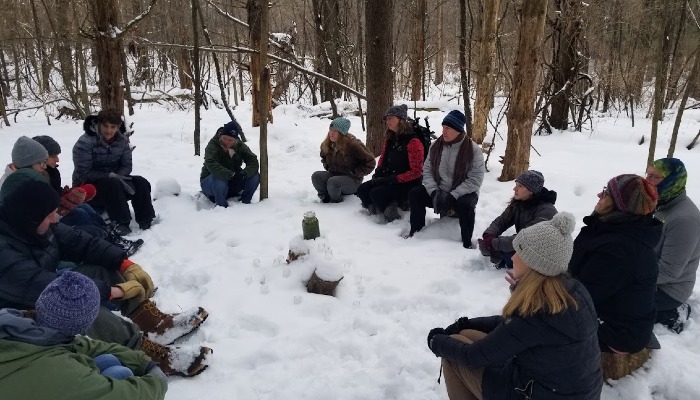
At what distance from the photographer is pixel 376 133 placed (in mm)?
7469

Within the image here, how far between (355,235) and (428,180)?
39.1 inches

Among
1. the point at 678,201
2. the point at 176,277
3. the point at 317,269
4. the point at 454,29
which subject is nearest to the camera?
the point at 678,201

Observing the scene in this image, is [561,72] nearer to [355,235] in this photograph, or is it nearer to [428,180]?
[428,180]

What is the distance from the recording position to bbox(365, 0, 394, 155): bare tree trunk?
6.77m

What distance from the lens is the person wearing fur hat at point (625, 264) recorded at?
253 centimetres

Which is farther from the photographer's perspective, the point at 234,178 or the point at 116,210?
the point at 234,178

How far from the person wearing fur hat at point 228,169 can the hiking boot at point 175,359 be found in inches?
120

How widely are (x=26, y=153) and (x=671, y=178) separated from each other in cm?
516

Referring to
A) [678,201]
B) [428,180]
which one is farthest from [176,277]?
[678,201]

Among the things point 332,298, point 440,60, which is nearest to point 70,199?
point 332,298

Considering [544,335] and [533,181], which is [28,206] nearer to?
[544,335]

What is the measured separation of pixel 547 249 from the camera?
2.01 meters

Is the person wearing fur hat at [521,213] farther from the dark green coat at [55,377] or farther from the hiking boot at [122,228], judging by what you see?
the hiking boot at [122,228]

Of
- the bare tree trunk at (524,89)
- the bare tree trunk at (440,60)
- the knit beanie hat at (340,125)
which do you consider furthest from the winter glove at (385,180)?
the bare tree trunk at (440,60)
